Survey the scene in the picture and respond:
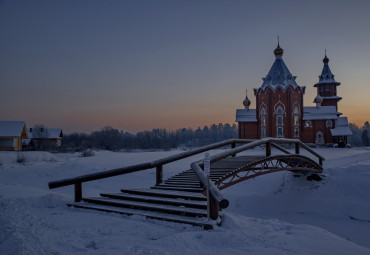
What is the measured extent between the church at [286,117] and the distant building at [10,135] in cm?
3336

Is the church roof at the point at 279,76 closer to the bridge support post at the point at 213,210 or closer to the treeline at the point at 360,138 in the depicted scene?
the bridge support post at the point at 213,210

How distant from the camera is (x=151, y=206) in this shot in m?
6.41

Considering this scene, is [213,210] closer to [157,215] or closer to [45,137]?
[157,215]

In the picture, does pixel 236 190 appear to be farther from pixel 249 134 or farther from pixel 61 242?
pixel 249 134

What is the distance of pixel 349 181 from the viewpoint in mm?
17500

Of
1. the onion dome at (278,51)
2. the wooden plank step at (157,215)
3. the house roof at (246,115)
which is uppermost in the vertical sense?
the onion dome at (278,51)

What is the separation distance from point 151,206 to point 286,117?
129ft

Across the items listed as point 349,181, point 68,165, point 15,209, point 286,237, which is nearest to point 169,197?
point 286,237

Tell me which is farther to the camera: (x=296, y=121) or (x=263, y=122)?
(x=263, y=122)

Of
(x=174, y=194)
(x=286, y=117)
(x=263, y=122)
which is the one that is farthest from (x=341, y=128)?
(x=174, y=194)

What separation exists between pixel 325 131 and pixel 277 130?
27.1 feet

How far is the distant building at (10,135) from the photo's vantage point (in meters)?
37.0

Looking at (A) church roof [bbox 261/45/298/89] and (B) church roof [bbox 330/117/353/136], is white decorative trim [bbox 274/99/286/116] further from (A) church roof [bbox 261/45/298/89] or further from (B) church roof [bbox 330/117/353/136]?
(B) church roof [bbox 330/117/353/136]

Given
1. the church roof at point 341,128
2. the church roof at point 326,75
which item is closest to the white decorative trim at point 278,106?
the church roof at point 341,128
